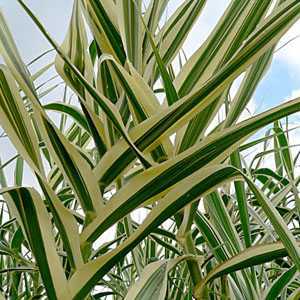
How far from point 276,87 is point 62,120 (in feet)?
1.63

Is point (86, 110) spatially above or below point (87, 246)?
above

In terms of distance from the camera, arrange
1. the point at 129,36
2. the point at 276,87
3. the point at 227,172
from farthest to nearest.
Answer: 1. the point at 276,87
2. the point at 129,36
3. the point at 227,172

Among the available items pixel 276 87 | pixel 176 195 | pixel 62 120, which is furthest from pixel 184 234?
pixel 62 120

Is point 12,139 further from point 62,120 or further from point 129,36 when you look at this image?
point 62,120

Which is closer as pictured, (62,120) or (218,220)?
(218,220)

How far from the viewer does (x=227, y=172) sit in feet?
1.30

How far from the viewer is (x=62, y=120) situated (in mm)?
1014

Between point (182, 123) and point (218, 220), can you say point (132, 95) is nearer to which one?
point (182, 123)

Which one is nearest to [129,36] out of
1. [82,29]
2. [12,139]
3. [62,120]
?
[82,29]

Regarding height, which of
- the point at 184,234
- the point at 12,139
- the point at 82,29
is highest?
the point at 82,29

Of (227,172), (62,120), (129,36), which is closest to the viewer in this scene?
(227,172)

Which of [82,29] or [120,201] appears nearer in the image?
[120,201]

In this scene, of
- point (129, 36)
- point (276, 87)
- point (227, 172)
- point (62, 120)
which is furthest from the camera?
point (62, 120)

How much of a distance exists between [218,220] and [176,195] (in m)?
0.15
